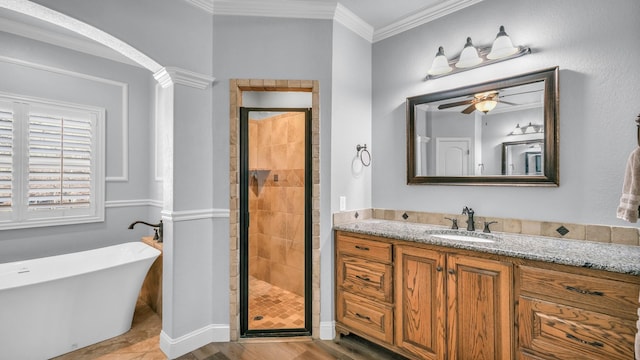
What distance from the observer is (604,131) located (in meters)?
1.87

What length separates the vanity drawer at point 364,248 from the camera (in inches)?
86.7

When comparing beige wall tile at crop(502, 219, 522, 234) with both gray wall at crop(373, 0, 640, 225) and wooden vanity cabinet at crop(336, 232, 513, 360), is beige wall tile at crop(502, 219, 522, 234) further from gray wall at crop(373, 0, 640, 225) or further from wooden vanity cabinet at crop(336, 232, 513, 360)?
wooden vanity cabinet at crop(336, 232, 513, 360)

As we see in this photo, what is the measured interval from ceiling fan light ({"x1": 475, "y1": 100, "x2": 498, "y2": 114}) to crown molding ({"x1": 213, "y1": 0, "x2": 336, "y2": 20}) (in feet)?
4.66

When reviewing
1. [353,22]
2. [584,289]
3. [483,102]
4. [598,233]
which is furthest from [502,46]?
[584,289]

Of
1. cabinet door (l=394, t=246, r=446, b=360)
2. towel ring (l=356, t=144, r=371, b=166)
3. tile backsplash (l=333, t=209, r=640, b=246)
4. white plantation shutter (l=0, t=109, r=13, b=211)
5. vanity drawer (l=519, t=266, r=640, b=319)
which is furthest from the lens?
towel ring (l=356, t=144, r=371, b=166)

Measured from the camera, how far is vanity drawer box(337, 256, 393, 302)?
2.21m

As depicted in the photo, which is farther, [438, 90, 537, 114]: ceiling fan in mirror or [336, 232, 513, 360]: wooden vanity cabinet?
[438, 90, 537, 114]: ceiling fan in mirror

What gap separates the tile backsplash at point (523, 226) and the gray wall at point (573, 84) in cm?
5

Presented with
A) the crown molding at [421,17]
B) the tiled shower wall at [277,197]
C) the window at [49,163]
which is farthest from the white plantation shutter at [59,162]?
the crown molding at [421,17]

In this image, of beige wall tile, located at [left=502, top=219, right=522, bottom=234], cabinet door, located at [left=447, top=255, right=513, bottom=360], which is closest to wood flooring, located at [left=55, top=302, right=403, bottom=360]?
Answer: cabinet door, located at [left=447, top=255, right=513, bottom=360]

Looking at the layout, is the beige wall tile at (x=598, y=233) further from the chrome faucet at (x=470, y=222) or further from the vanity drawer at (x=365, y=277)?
the vanity drawer at (x=365, y=277)

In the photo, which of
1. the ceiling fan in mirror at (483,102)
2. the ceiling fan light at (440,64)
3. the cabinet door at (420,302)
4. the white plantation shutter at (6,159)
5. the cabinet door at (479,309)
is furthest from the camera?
the white plantation shutter at (6,159)

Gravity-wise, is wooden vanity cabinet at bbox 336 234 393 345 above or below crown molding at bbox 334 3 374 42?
below

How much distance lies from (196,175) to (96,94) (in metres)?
1.95
